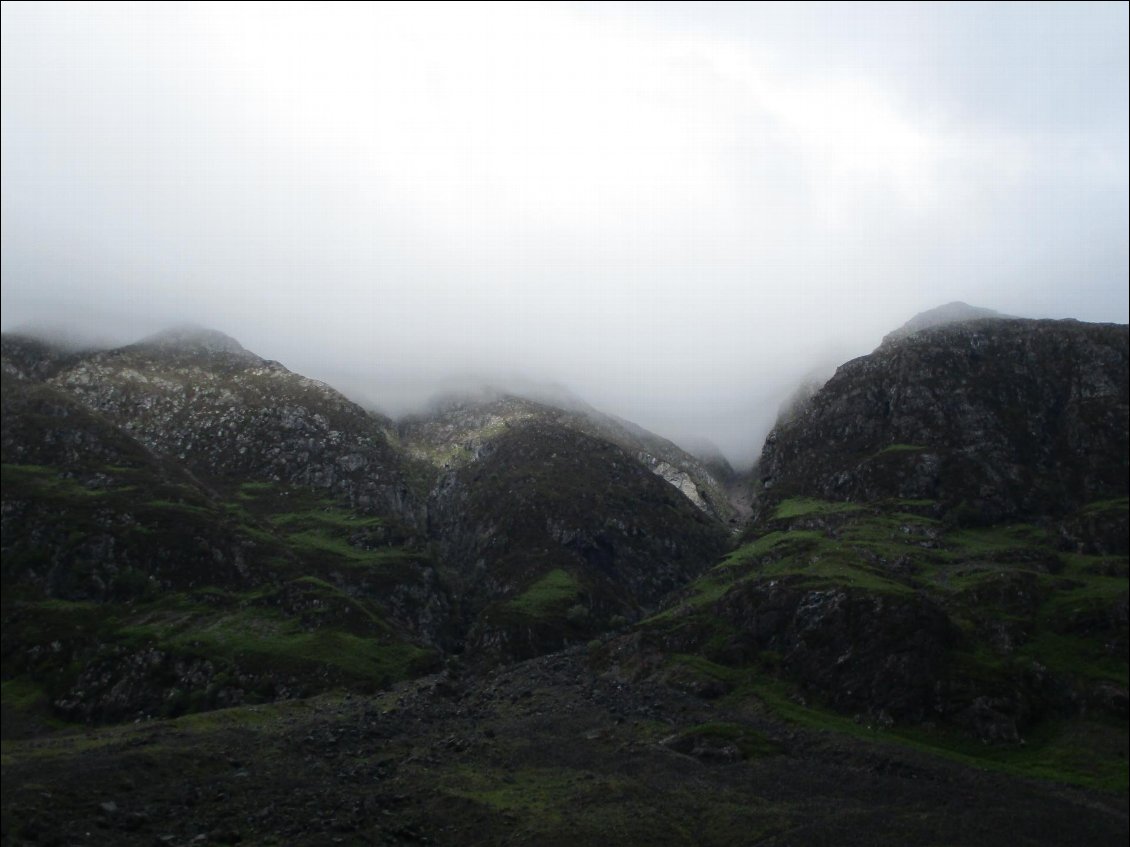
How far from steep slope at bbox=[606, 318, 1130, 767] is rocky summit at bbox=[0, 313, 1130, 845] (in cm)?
54

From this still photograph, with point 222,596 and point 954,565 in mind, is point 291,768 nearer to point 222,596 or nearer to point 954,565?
point 222,596

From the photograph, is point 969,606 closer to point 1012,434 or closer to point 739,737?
point 739,737

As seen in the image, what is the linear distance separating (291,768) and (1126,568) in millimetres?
117625

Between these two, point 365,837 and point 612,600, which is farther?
point 612,600

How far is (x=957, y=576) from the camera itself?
131m

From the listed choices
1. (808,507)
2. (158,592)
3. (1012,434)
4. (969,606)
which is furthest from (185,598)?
(1012,434)

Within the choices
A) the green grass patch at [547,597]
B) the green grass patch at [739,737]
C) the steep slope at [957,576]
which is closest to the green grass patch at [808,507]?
the steep slope at [957,576]

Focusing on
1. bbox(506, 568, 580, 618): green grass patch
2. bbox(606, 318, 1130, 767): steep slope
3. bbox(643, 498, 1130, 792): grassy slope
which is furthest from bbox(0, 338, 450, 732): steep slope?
bbox(643, 498, 1130, 792): grassy slope

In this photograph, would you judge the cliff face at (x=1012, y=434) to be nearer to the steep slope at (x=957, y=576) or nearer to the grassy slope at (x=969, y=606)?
the steep slope at (x=957, y=576)

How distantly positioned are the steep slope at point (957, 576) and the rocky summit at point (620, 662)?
1.78 ft

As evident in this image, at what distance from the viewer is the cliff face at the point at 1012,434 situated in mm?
165500

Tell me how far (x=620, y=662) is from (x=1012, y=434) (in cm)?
10591

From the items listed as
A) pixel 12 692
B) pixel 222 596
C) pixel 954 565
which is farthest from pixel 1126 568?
pixel 12 692

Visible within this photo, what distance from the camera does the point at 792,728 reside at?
96.4m
